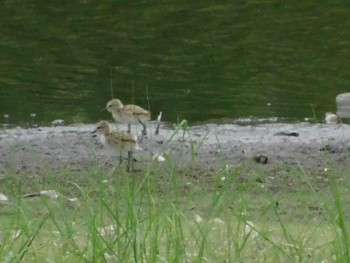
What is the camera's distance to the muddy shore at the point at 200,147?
32.0ft

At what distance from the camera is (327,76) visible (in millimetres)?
15125

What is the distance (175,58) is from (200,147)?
590cm

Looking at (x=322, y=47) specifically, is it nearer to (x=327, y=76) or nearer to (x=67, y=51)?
(x=327, y=76)

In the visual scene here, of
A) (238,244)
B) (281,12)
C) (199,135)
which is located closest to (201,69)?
(199,135)

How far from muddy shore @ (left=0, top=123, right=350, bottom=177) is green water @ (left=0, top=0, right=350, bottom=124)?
2.20ft

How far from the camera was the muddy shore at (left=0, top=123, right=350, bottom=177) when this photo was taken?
977 cm

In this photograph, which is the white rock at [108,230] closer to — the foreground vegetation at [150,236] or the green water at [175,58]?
the foreground vegetation at [150,236]

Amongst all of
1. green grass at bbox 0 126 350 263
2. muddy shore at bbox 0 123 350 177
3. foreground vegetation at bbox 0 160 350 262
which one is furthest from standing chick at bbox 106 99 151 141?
foreground vegetation at bbox 0 160 350 262

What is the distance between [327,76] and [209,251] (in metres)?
10.3

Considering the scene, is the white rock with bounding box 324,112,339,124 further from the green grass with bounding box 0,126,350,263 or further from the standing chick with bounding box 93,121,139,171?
the green grass with bounding box 0,126,350,263

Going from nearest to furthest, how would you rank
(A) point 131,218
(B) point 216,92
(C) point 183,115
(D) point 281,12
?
(A) point 131,218 < (C) point 183,115 < (B) point 216,92 < (D) point 281,12

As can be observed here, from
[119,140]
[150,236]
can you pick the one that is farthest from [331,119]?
[150,236]

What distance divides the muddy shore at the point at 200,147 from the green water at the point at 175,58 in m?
0.67

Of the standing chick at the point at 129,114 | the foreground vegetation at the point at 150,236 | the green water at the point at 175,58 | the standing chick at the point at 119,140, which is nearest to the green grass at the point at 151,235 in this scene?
the foreground vegetation at the point at 150,236
